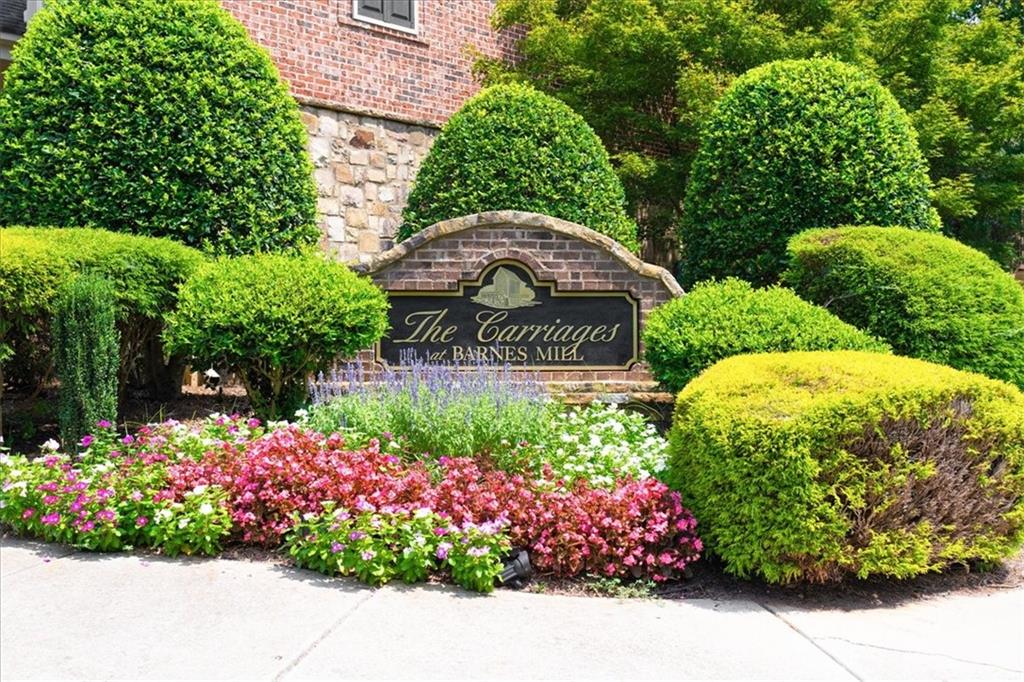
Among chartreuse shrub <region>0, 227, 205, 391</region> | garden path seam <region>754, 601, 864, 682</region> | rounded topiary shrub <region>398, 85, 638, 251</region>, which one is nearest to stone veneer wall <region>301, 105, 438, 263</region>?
rounded topiary shrub <region>398, 85, 638, 251</region>

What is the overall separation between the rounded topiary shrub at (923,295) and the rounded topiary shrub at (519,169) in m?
2.04

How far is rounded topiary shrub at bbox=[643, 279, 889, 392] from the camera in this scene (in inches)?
260

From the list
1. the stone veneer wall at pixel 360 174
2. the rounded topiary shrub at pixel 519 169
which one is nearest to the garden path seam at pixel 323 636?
the rounded topiary shrub at pixel 519 169

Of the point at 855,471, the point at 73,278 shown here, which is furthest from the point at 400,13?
the point at 855,471

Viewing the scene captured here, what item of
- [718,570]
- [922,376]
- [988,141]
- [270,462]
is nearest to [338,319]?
[270,462]

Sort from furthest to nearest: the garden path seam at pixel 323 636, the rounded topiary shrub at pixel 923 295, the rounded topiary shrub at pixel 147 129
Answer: the rounded topiary shrub at pixel 147 129 → the rounded topiary shrub at pixel 923 295 → the garden path seam at pixel 323 636

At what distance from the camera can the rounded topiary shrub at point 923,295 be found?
700 centimetres

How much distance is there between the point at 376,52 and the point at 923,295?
8.57 m

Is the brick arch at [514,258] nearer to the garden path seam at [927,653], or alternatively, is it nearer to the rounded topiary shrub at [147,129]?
the rounded topiary shrub at [147,129]

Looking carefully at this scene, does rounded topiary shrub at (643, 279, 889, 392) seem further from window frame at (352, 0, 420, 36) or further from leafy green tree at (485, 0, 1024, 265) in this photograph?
window frame at (352, 0, 420, 36)

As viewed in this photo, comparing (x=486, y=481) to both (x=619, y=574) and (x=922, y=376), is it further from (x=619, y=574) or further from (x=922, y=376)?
(x=922, y=376)

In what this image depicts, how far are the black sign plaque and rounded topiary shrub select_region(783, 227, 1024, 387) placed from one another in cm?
174

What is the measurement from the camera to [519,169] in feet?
28.2

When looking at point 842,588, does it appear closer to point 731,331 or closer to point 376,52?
point 731,331
